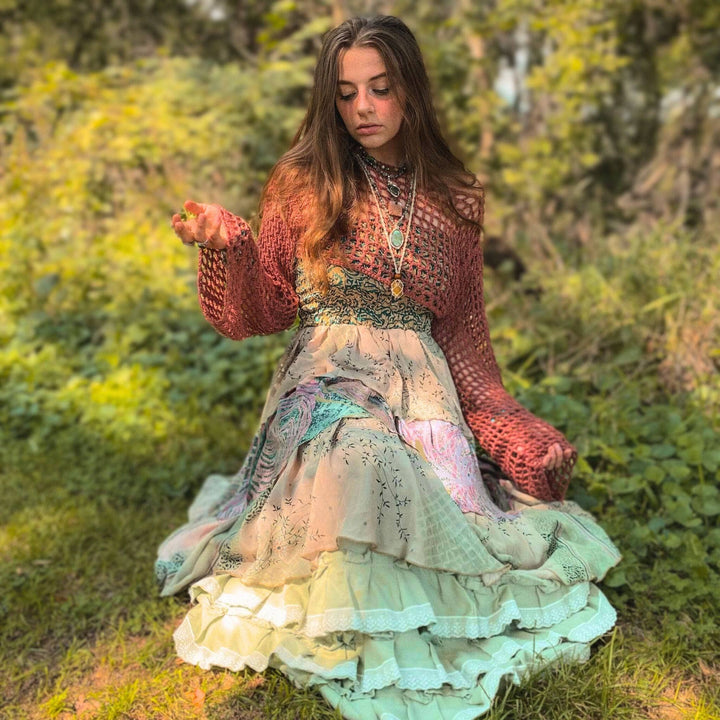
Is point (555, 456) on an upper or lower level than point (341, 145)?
lower

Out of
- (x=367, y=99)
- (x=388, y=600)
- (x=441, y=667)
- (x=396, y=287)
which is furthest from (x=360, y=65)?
(x=441, y=667)

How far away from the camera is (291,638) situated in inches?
82.2

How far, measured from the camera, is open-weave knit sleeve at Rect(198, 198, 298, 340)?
220 centimetres

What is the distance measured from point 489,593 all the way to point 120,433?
2251mm

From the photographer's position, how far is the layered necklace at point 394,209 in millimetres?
2395

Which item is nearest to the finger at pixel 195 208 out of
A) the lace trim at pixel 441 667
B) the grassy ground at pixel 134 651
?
the lace trim at pixel 441 667

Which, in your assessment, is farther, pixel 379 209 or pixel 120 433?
pixel 120 433

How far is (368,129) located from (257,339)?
2125mm

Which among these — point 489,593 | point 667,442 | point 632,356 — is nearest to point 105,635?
point 489,593

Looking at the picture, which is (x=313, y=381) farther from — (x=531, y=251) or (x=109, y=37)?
(x=109, y=37)

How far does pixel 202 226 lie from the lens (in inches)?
83.0

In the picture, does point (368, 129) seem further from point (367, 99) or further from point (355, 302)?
point (355, 302)
